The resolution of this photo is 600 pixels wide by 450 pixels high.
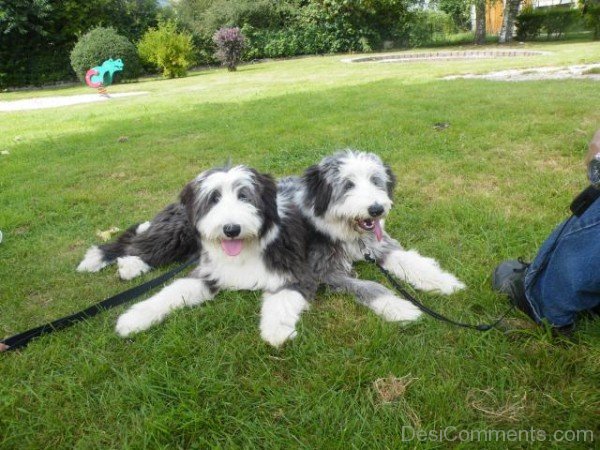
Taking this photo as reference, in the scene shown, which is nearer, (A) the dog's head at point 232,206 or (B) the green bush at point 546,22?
(A) the dog's head at point 232,206

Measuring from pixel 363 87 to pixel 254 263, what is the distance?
9.30 meters

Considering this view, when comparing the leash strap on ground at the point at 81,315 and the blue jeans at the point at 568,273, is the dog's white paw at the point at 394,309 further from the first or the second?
the leash strap on ground at the point at 81,315

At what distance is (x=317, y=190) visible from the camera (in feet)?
11.0

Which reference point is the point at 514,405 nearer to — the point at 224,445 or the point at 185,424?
the point at 224,445

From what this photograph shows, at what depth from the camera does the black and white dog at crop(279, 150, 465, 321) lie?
3014 millimetres

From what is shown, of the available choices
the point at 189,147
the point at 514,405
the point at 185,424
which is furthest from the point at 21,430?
the point at 189,147

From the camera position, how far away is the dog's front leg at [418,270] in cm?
300

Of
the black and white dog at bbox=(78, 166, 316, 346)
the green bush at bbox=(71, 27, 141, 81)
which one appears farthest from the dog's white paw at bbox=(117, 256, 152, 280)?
the green bush at bbox=(71, 27, 141, 81)

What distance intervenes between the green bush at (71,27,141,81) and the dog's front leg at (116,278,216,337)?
20.4 metres

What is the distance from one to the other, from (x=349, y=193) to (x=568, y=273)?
145cm

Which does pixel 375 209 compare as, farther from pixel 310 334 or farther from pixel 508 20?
pixel 508 20

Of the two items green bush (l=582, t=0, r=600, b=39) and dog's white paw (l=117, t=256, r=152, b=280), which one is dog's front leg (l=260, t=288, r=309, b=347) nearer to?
dog's white paw (l=117, t=256, r=152, b=280)

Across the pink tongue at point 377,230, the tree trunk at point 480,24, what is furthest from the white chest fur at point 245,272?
the tree trunk at point 480,24

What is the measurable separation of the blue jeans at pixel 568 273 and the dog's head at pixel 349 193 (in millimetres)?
1063
